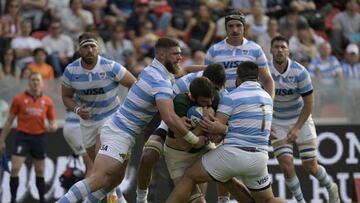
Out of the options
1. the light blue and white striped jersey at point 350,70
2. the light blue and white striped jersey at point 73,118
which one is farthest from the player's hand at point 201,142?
the light blue and white striped jersey at point 350,70

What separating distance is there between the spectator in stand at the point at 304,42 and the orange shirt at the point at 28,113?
21.5 feet

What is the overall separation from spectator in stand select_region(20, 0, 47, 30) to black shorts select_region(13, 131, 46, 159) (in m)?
5.79

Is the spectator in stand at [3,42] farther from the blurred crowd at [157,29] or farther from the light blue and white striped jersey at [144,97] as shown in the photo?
the light blue and white striped jersey at [144,97]

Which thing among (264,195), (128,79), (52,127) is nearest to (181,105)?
(264,195)

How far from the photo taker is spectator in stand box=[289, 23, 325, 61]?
23853mm

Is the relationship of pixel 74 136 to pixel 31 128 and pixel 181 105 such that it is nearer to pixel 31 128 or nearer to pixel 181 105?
pixel 31 128

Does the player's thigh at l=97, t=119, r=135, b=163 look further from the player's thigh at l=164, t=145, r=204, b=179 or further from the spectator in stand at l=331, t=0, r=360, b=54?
the spectator in stand at l=331, t=0, r=360, b=54

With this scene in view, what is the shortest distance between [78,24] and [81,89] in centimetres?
824

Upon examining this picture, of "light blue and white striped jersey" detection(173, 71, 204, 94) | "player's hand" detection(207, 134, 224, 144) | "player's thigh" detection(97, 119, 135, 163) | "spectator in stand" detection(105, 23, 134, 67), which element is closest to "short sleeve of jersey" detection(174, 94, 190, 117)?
"player's hand" detection(207, 134, 224, 144)

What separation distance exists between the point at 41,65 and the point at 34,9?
279 cm

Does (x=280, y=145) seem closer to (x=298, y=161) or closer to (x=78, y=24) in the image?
(x=298, y=161)

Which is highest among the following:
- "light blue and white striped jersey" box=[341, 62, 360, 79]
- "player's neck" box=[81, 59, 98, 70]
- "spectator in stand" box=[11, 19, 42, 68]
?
"spectator in stand" box=[11, 19, 42, 68]

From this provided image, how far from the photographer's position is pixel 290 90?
55.3 feet

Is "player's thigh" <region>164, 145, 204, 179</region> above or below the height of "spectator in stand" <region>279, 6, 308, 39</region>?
below
